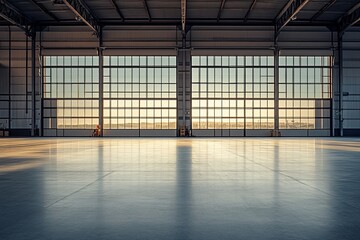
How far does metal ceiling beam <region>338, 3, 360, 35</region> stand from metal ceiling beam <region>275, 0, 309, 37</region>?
832cm

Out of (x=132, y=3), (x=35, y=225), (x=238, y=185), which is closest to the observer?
(x=35, y=225)

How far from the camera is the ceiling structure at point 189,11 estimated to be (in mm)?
43344

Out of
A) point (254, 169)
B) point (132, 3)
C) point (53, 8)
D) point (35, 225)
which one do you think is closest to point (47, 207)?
point (35, 225)

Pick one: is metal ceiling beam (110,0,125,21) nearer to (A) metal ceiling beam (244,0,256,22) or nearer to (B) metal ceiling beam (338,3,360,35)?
(A) metal ceiling beam (244,0,256,22)

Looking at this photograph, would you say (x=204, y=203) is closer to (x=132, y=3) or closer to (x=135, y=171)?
(x=135, y=171)

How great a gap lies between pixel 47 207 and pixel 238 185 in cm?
492

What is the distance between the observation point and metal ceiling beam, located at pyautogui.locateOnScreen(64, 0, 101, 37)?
39656 millimetres

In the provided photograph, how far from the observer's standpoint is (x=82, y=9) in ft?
145

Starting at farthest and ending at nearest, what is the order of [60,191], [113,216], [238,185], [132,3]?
[132,3] → [238,185] → [60,191] → [113,216]

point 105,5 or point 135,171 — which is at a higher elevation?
point 105,5

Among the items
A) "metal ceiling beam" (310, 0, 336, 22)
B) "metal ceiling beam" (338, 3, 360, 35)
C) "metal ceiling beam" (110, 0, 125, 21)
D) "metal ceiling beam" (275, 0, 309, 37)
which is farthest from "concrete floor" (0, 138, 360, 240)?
"metal ceiling beam" (338, 3, 360, 35)

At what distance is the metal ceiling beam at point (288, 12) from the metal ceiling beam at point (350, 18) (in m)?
8.32

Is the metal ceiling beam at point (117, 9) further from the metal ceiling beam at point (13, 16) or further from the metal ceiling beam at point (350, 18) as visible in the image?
the metal ceiling beam at point (350, 18)

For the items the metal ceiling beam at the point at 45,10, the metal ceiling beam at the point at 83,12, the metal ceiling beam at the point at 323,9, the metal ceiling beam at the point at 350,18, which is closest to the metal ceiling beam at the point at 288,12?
the metal ceiling beam at the point at 323,9
